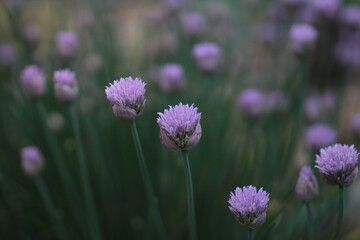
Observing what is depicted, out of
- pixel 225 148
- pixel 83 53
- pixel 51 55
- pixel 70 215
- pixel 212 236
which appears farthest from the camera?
pixel 83 53

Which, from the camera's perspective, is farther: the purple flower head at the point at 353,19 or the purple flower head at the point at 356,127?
the purple flower head at the point at 353,19

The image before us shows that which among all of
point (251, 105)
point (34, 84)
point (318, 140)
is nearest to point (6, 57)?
point (34, 84)

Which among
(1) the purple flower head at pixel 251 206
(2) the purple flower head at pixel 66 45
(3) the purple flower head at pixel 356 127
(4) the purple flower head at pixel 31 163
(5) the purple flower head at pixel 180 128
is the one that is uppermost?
(2) the purple flower head at pixel 66 45

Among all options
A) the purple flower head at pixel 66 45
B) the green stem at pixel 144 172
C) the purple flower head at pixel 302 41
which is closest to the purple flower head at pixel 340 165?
the green stem at pixel 144 172

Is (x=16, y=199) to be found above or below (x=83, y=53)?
below

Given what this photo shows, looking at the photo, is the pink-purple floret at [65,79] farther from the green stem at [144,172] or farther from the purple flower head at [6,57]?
the purple flower head at [6,57]

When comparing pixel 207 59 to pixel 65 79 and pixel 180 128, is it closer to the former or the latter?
pixel 65 79

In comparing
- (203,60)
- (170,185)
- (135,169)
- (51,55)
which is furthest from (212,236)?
(51,55)

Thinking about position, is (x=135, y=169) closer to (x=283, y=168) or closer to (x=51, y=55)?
(x=283, y=168)

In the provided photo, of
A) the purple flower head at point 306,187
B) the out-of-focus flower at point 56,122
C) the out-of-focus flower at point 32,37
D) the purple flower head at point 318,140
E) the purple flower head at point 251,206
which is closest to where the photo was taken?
the purple flower head at point 251,206
